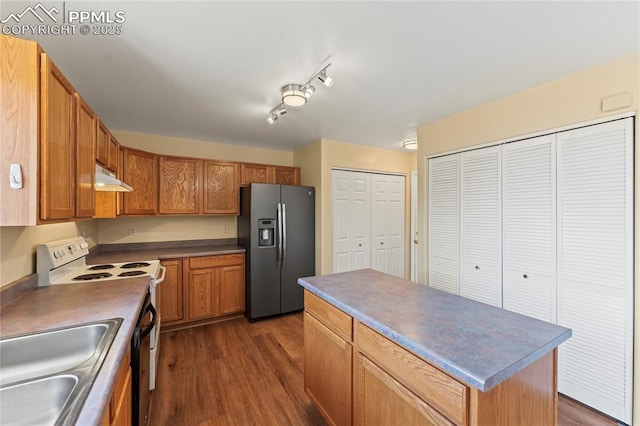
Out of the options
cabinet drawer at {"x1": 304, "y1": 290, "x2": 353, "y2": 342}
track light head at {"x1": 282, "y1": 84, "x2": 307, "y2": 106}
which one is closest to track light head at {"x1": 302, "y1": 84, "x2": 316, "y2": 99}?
track light head at {"x1": 282, "y1": 84, "x2": 307, "y2": 106}

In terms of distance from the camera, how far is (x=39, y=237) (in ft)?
6.43

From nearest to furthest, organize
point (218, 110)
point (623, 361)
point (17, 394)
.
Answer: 1. point (17, 394)
2. point (623, 361)
3. point (218, 110)

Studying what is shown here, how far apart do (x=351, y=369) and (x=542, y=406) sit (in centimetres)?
85

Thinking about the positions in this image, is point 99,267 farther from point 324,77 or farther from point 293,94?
point 324,77

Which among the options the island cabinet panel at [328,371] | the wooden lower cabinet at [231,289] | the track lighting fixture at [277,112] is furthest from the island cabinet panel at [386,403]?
the wooden lower cabinet at [231,289]

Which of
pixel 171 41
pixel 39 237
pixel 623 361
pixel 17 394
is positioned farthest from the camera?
pixel 39 237

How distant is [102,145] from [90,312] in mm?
1424

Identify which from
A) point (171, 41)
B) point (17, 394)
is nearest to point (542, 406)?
point (17, 394)

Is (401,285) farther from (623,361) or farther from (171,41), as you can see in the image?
(171,41)

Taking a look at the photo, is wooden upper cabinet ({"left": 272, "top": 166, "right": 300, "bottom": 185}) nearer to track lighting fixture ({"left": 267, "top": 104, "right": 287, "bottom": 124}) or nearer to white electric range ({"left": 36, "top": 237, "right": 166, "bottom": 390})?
track lighting fixture ({"left": 267, "top": 104, "right": 287, "bottom": 124})

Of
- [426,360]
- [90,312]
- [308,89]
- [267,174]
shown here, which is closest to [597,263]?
[426,360]

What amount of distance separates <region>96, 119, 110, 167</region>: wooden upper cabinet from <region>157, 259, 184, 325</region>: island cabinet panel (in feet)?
4.60

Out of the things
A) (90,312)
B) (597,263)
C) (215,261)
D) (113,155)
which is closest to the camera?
(90,312)

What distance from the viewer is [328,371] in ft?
5.63
